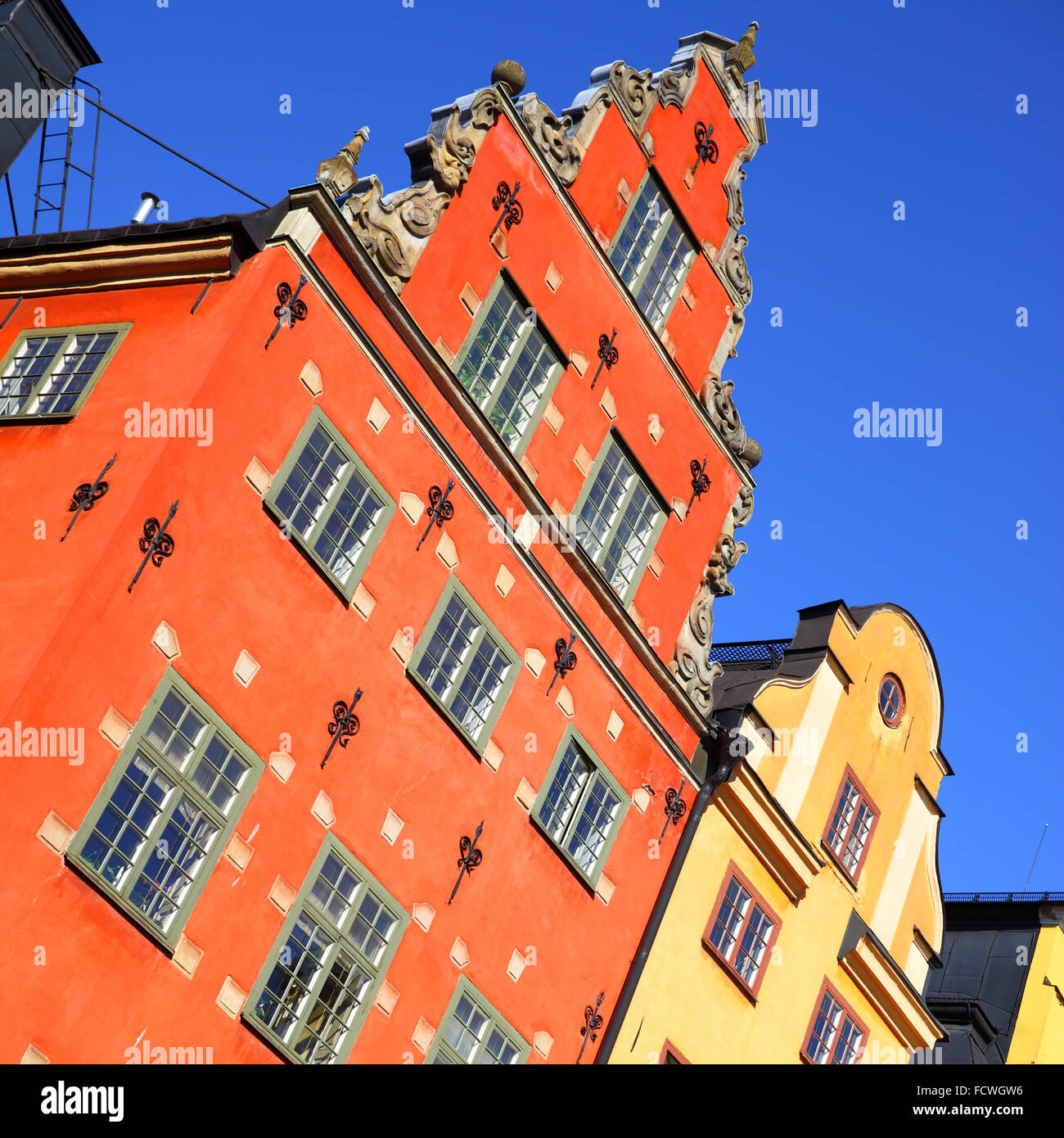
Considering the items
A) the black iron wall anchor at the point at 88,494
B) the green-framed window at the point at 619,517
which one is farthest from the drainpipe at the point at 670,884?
the black iron wall anchor at the point at 88,494

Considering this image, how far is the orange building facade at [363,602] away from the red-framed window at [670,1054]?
48.3 inches

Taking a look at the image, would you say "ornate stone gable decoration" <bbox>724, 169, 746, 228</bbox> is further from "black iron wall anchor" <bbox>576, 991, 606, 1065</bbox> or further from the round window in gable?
"black iron wall anchor" <bbox>576, 991, 606, 1065</bbox>

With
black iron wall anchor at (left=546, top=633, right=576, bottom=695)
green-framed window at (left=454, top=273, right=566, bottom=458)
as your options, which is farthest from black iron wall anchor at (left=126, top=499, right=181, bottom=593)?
black iron wall anchor at (left=546, top=633, right=576, bottom=695)

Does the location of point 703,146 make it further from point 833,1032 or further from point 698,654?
point 833,1032

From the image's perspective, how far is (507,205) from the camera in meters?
20.1

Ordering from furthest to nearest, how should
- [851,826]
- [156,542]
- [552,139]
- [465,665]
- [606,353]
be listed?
[851,826], [606,353], [552,139], [465,665], [156,542]

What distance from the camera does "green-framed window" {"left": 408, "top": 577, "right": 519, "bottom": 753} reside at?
18234mm

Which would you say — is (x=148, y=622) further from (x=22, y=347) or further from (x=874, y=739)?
(x=874, y=739)

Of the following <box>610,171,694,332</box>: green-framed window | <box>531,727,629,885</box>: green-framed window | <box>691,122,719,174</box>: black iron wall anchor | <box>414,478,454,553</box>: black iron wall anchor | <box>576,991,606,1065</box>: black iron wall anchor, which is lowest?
<box>576,991,606,1065</box>: black iron wall anchor

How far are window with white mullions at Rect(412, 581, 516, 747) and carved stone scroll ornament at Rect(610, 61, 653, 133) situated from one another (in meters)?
8.14

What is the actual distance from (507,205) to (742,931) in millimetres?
10665

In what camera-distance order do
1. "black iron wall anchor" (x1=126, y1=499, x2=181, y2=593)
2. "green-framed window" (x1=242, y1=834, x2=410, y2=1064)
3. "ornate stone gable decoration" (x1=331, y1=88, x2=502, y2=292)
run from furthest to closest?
"ornate stone gable decoration" (x1=331, y1=88, x2=502, y2=292), "green-framed window" (x1=242, y1=834, x2=410, y2=1064), "black iron wall anchor" (x1=126, y1=499, x2=181, y2=593)

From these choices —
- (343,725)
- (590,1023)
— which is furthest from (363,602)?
(590,1023)
